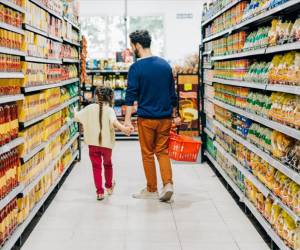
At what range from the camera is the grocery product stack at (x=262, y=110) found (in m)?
3.53

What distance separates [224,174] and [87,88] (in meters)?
5.32

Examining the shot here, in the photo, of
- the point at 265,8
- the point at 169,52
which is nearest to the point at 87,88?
the point at 169,52

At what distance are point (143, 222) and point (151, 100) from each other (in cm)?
141

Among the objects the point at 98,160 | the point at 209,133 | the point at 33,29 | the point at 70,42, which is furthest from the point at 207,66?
the point at 33,29

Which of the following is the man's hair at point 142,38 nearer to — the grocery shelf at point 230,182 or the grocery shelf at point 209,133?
the grocery shelf at point 230,182

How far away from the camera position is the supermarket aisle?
4.18m

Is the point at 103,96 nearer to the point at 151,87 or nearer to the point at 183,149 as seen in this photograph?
the point at 151,87

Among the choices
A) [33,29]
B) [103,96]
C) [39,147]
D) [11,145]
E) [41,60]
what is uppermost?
[33,29]

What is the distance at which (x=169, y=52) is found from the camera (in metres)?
14.9

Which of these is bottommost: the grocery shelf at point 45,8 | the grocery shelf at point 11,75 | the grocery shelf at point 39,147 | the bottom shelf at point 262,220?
the bottom shelf at point 262,220

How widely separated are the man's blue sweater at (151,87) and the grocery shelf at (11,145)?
1787mm

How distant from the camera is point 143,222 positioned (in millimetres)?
4777

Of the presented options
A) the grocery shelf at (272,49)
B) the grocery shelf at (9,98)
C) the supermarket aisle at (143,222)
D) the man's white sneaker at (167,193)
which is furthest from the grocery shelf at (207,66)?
the grocery shelf at (9,98)

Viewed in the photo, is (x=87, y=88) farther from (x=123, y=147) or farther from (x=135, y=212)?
(x=135, y=212)
